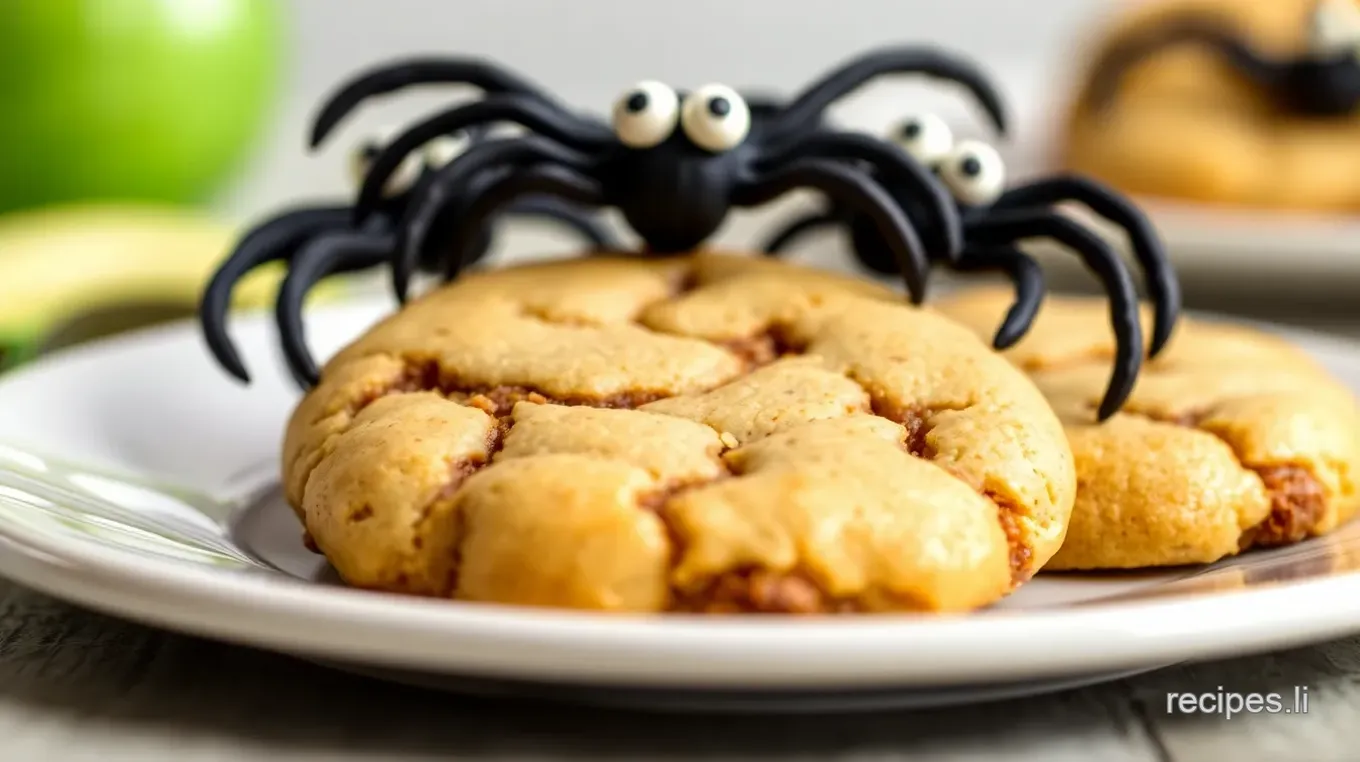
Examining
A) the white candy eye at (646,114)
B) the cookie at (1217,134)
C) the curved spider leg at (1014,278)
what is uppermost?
the white candy eye at (646,114)

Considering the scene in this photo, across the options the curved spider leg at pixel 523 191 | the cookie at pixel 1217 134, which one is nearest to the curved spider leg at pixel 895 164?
the curved spider leg at pixel 523 191

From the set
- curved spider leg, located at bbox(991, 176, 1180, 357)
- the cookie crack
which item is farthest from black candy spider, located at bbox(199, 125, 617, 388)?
the cookie crack

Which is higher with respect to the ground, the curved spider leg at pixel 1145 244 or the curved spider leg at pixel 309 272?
the curved spider leg at pixel 1145 244

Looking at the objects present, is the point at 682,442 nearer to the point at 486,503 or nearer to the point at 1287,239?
the point at 486,503

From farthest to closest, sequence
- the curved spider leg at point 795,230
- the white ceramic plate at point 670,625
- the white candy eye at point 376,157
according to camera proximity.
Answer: the curved spider leg at point 795,230 → the white candy eye at point 376,157 → the white ceramic plate at point 670,625

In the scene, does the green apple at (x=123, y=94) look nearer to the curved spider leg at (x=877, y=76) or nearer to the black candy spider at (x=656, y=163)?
the black candy spider at (x=656, y=163)

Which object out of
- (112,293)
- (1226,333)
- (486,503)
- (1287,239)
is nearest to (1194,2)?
(1287,239)

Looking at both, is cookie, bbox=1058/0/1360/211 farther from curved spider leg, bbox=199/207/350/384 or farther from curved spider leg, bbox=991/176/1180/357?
curved spider leg, bbox=199/207/350/384
